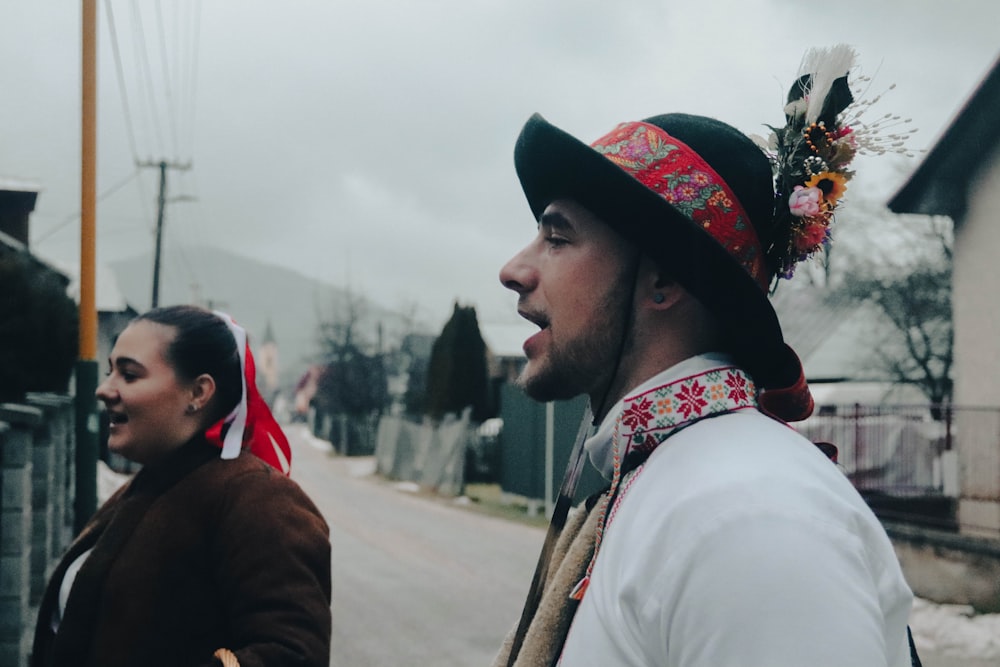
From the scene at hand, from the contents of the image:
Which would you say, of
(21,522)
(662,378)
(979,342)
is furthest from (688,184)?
(979,342)

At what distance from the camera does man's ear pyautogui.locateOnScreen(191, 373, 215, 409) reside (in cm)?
250

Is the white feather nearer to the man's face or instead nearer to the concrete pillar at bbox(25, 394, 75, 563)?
the man's face

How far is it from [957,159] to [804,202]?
10983 millimetres

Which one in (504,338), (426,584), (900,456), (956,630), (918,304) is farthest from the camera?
(504,338)

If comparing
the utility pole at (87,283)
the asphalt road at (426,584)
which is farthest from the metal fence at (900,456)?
the utility pole at (87,283)

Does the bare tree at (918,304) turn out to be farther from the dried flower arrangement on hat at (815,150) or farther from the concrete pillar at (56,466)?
the dried flower arrangement on hat at (815,150)

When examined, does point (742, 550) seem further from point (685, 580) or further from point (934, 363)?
point (934, 363)

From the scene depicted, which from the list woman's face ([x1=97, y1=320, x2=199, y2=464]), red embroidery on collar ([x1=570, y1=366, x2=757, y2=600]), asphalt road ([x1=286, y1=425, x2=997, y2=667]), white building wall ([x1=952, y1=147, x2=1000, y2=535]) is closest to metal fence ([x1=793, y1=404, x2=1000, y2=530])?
white building wall ([x1=952, y1=147, x2=1000, y2=535])

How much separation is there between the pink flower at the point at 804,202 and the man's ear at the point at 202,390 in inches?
63.7

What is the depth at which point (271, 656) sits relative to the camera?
210 centimetres

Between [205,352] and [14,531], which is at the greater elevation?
[205,352]

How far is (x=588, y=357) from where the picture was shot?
147cm

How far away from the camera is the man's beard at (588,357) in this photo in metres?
1.45

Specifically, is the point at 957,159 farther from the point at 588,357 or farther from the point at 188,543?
the point at 588,357
